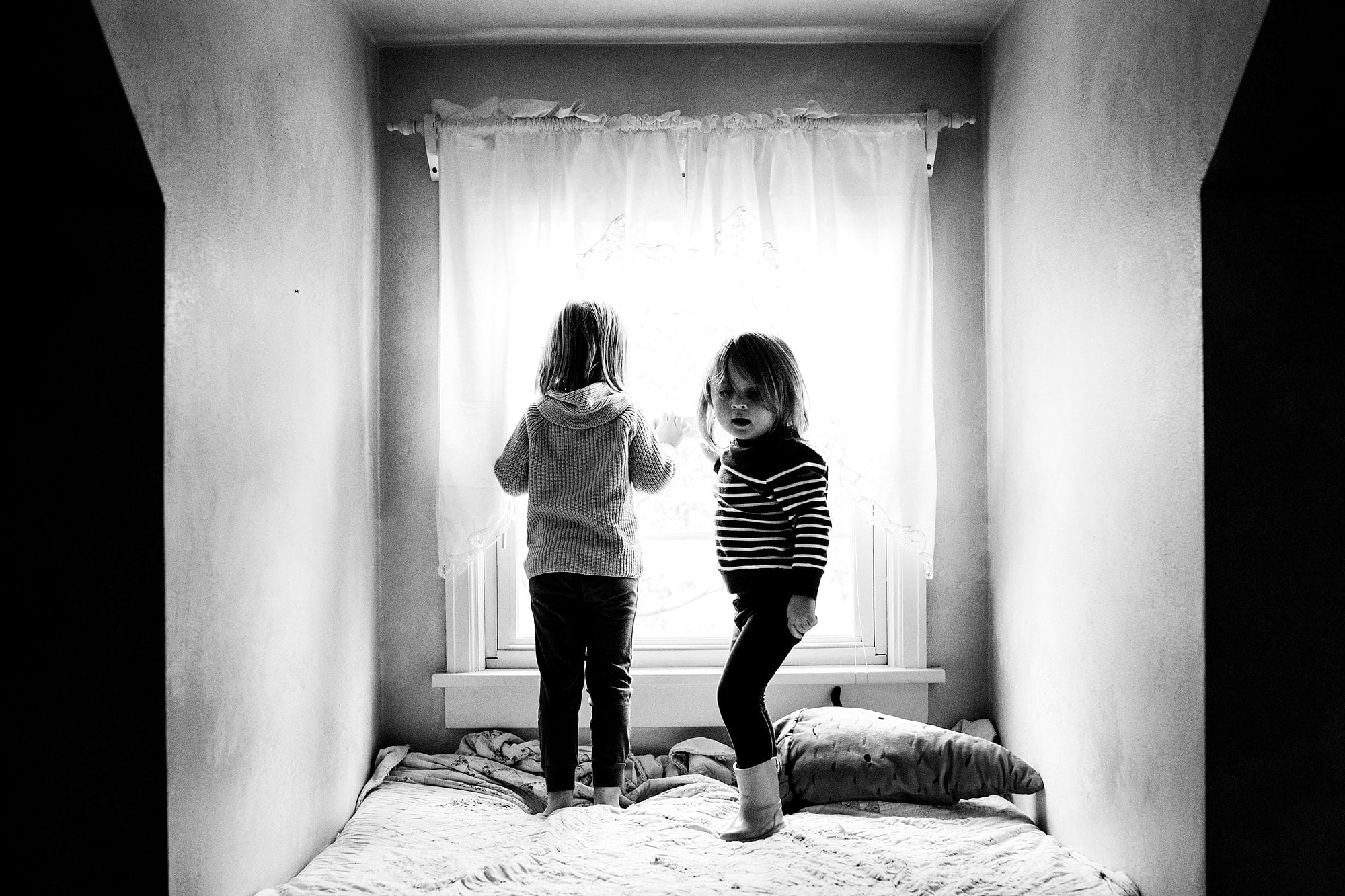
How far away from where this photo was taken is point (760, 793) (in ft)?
7.04

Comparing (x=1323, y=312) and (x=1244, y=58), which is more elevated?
(x=1244, y=58)

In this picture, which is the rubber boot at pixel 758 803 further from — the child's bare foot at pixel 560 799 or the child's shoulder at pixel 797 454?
the child's shoulder at pixel 797 454

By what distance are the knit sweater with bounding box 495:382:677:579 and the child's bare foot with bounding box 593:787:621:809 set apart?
49 cm

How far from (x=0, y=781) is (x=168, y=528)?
47cm

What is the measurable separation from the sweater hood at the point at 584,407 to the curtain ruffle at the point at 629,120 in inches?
29.5

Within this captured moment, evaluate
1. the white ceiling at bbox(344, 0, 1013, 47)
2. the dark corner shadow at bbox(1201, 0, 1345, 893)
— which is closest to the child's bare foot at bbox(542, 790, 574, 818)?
the dark corner shadow at bbox(1201, 0, 1345, 893)

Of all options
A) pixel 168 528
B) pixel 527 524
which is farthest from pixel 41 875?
pixel 527 524

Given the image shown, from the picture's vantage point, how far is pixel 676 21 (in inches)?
104

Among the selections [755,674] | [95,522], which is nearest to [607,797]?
[755,674]

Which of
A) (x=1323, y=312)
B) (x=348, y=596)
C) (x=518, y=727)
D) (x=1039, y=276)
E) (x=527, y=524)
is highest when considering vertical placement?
(x=1039, y=276)

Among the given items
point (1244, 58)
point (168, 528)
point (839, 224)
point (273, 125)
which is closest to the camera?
point (1244, 58)

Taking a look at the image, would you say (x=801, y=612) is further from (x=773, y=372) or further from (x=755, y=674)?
(x=773, y=372)

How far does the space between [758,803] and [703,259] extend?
134 cm

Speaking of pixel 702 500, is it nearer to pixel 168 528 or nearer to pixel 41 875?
pixel 168 528
